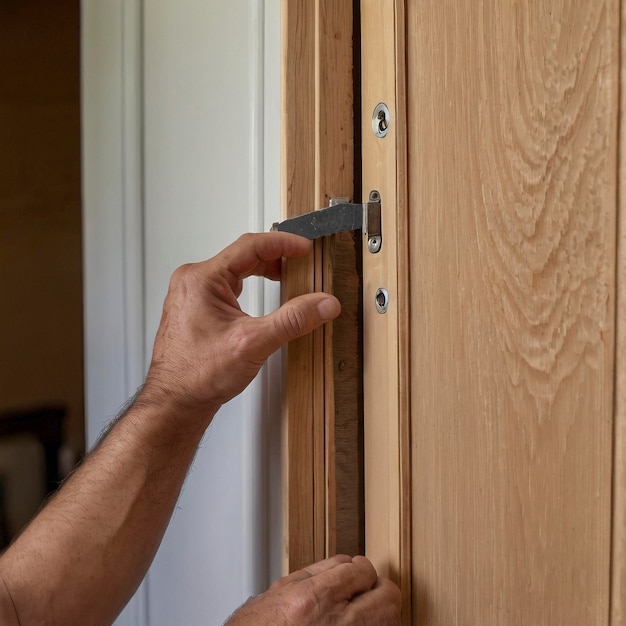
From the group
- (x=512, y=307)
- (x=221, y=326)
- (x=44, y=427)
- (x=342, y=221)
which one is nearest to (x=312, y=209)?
(x=342, y=221)

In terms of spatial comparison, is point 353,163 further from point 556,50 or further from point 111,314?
point 111,314

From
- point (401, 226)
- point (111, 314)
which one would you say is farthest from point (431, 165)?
point (111, 314)

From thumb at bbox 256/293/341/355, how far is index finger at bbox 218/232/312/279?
53 millimetres

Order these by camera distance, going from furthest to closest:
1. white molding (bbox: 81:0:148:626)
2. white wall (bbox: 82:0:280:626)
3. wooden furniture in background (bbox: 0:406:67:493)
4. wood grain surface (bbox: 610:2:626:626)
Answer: wooden furniture in background (bbox: 0:406:67:493), white molding (bbox: 81:0:148:626), white wall (bbox: 82:0:280:626), wood grain surface (bbox: 610:2:626:626)

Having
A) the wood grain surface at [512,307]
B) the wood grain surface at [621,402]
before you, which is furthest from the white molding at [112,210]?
the wood grain surface at [621,402]

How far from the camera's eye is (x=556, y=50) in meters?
0.38

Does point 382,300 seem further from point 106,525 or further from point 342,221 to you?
point 106,525

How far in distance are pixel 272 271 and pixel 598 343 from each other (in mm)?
373

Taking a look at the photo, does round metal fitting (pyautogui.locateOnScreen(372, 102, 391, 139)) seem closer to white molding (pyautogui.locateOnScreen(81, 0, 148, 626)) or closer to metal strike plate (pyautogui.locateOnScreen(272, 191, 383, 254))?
metal strike plate (pyautogui.locateOnScreen(272, 191, 383, 254))

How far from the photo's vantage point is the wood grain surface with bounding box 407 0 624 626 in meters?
0.36

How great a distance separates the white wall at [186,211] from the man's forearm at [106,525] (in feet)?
0.32

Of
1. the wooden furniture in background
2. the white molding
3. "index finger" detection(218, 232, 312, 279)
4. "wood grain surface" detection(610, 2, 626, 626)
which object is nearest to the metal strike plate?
"index finger" detection(218, 232, 312, 279)

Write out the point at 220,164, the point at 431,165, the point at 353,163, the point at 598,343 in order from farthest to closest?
the point at 220,164 < the point at 353,163 < the point at 431,165 < the point at 598,343

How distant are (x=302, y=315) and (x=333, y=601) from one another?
10.2 inches
